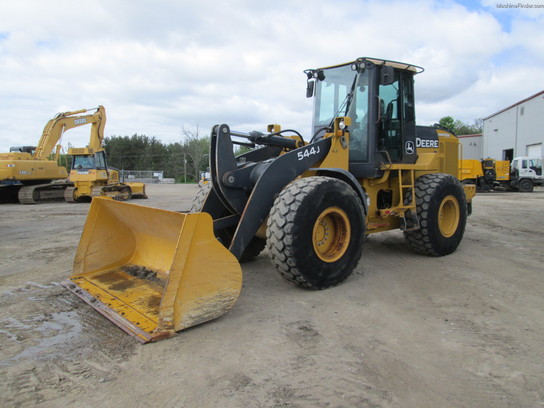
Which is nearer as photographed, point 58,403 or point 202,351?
point 58,403

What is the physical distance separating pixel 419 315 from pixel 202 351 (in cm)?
195

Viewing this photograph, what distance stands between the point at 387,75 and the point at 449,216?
246 centimetres

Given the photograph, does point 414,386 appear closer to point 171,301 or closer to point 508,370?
point 508,370

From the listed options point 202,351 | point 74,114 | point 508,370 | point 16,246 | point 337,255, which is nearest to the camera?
point 508,370

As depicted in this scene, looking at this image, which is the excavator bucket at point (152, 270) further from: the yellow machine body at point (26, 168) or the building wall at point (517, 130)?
the building wall at point (517, 130)

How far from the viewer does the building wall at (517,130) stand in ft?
94.9

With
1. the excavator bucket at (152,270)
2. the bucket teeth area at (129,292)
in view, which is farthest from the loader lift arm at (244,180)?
the bucket teeth area at (129,292)

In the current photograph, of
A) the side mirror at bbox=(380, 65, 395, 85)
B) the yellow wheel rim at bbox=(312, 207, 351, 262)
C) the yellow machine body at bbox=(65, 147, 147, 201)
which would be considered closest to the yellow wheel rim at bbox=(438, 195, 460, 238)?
the side mirror at bbox=(380, 65, 395, 85)

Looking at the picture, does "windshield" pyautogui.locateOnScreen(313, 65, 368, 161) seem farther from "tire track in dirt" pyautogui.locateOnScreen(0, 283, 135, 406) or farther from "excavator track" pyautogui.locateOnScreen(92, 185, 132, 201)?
"excavator track" pyautogui.locateOnScreen(92, 185, 132, 201)

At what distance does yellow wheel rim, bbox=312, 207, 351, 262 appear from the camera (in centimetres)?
406

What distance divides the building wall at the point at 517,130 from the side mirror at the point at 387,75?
1174 inches

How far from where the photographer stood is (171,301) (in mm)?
2943

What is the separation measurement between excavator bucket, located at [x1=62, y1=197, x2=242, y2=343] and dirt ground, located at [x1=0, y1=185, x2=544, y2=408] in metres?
0.13

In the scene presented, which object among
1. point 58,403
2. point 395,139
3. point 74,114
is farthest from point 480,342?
point 74,114
